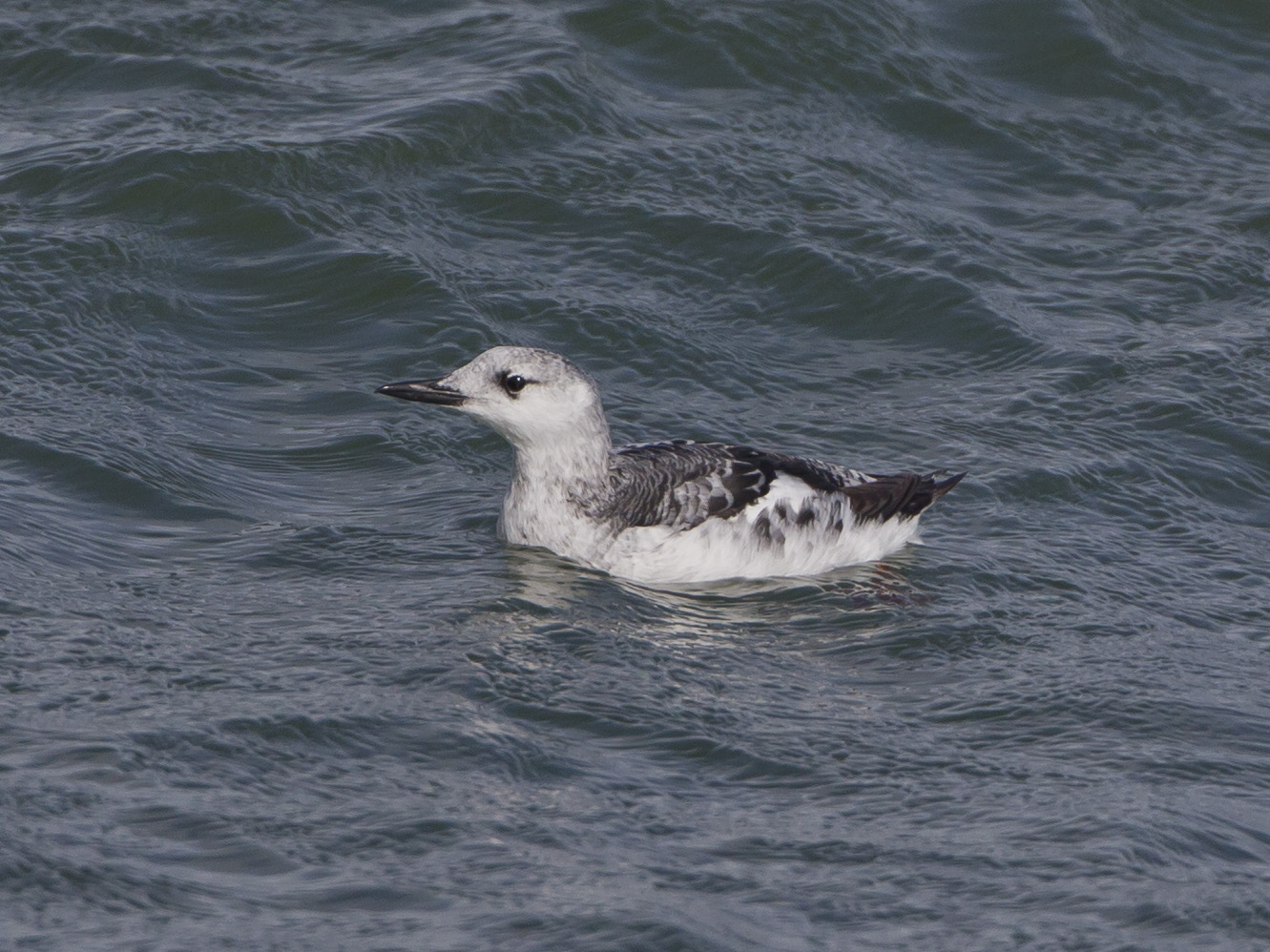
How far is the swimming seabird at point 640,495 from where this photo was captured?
9266mm

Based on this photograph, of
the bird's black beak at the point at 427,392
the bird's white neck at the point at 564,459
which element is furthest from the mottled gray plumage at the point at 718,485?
the bird's black beak at the point at 427,392

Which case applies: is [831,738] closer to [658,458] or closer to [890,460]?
[658,458]

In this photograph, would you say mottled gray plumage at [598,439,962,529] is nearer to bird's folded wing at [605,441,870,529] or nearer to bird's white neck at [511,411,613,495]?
bird's folded wing at [605,441,870,529]

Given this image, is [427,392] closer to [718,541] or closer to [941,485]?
[718,541]

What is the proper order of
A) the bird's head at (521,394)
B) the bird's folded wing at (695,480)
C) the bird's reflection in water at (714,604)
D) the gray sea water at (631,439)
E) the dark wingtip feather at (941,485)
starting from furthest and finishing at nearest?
1. the dark wingtip feather at (941,485)
2. the bird's folded wing at (695,480)
3. the bird's head at (521,394)
4. the bird's reflection in water at (714,604)
5. the gray sea water at (631,439)

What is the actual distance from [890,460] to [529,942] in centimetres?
545

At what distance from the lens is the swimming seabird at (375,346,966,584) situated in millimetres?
9266

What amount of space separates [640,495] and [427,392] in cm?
120

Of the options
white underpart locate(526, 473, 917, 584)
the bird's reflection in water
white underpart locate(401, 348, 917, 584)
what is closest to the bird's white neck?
white underpart locate(401, 348, 917, 584)

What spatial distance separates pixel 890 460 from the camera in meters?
10.9

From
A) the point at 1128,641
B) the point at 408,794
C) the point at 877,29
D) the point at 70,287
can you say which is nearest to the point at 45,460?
the point at 70,287

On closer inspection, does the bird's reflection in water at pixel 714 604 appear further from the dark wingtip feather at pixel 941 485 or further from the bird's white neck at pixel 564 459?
the dark wingtip feather at pixel 941 485

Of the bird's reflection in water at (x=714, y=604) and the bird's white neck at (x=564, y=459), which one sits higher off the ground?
the bird's white neck at (x=564, y=459)

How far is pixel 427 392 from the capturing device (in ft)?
30.0
